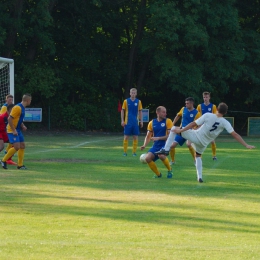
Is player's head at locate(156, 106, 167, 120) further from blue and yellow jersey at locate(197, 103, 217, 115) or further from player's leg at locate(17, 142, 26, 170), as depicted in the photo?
blue and yellow jersey at locate(197, 103, 217, 115)

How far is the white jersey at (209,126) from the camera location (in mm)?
14000

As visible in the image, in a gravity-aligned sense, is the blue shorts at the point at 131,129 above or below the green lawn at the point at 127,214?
above

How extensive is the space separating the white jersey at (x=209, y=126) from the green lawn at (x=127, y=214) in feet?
3.11

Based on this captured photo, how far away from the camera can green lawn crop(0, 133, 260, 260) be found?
7551 mm

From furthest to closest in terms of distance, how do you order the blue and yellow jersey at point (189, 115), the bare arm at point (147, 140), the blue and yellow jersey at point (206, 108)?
the blue and yellow jersey at point (206, 108) < the blue and yellow jersey at point (189, 115) < the bare arm at point (147, 140)

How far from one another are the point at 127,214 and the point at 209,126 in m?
4.48

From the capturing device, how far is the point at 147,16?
45.1m

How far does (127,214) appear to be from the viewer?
33.1 ft

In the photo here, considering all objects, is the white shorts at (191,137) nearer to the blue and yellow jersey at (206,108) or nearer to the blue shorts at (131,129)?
the blue and yellow jersey at (206,108)

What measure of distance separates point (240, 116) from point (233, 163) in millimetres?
29991

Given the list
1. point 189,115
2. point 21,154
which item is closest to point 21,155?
point 21,154

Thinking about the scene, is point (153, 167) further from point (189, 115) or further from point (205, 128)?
point (189, 115)

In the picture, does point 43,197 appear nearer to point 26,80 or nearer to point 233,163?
point 233,163

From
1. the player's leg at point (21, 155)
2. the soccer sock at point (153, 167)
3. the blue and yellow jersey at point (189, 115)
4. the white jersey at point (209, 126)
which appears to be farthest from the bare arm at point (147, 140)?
the blue and yellow jersey at point (189, 115)
